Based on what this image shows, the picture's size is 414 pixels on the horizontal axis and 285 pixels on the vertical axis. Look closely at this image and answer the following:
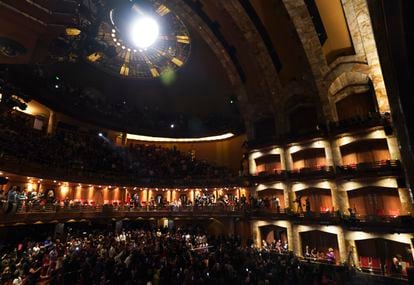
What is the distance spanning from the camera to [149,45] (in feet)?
97.9

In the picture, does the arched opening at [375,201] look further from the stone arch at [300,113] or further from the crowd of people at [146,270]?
the crowd of people at [146,270]

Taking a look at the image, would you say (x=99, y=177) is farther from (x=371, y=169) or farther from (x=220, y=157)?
(x=371, y=169)

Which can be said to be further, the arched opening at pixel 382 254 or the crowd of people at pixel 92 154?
the crowd of people at pixel 92 154

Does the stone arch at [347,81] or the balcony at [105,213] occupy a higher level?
the stone arch at [347,81]

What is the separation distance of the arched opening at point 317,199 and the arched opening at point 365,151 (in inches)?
135

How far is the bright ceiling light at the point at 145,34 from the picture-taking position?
91.9 feet

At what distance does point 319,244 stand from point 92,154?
82.6 ft

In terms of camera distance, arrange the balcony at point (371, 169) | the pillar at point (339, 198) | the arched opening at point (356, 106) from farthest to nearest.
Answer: the arched opening at point (356, 106)
the pillar at point (339, 198)
the balcony at point (371, 169)

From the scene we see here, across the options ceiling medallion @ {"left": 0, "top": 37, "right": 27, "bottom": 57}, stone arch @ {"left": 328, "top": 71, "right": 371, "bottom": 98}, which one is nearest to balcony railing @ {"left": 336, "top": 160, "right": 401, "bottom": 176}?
stone arch @ {"left": 328, "top": 71, "right": 371, "bottom": 98}

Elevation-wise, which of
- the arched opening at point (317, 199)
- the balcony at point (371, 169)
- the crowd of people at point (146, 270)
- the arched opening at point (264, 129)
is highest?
the arched opening at point (264, 129)

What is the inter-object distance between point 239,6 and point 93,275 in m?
23.1

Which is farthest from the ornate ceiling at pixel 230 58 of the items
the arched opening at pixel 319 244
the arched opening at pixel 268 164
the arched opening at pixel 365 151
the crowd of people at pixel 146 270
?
the arched opening at pixel 319 244

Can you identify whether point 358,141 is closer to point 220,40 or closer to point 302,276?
point 302,276

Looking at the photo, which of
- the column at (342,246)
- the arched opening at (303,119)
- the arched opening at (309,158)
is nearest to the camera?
the column at (342,246)
